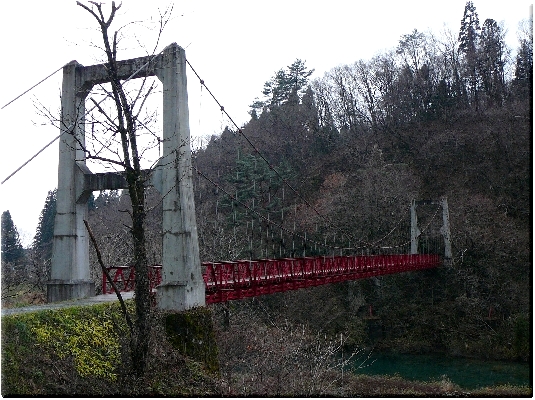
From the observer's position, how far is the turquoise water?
53.8 ft

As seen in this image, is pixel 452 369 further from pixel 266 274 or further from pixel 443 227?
pixel 266 274

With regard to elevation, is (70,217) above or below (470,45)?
below

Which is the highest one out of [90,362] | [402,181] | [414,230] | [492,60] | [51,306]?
[492,60]

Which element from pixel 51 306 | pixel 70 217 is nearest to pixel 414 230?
pixel 70 217

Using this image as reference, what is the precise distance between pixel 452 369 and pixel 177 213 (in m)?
12.6

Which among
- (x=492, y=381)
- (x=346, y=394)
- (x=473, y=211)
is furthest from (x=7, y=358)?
(x=473, y=211)

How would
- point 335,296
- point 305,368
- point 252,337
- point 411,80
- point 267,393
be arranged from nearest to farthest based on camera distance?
1. point 267,393
2. point 305,368
3. point 252,337
4. point 335,296
5. point 411,80

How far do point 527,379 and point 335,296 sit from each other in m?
9.08

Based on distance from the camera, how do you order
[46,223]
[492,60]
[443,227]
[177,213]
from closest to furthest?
[177,213] → [443,227] → [492,60] → [46,223]

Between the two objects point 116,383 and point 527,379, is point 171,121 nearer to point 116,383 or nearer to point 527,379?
point 116,383

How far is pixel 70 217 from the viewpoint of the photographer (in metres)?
10.2

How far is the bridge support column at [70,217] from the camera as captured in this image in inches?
401

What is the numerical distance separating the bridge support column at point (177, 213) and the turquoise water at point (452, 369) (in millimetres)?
8953

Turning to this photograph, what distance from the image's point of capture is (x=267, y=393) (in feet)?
28.5
